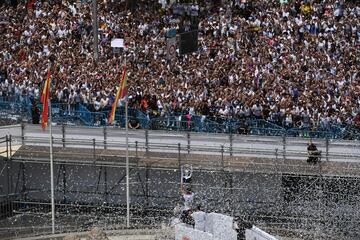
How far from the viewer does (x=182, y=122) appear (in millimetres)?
44938

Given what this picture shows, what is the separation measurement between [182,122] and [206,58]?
5815 millimetres

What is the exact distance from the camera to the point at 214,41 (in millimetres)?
51000

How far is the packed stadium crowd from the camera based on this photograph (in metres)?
46.1

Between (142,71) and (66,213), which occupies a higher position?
(142,71)

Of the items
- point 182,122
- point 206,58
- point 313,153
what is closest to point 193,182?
point 313,153

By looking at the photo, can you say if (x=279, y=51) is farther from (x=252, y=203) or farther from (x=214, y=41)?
(x=252, y=203)

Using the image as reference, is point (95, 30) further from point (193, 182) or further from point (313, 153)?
point (313, 153)

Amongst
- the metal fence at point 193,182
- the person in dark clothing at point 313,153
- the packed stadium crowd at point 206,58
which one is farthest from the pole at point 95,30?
the person in dark clothing at point 313,153

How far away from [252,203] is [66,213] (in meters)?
6.49

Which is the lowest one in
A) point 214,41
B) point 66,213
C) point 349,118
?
point 66,213

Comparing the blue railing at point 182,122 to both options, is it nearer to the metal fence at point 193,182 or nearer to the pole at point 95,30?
the metal fence at point 193,182

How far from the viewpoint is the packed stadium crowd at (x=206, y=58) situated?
46062 mm

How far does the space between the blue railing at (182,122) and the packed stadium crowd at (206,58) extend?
530mm

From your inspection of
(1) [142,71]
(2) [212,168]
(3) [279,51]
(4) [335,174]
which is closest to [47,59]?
(1) [142,71]
